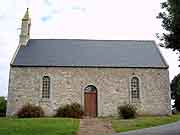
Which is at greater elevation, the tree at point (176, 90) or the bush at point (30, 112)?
the tree at point (176, 90)

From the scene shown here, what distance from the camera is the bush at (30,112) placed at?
92.0 ft

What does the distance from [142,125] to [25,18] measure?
20305 mm

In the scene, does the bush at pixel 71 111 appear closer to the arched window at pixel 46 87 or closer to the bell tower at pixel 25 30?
the arched window at pixel 46 87

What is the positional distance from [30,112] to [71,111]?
380cm

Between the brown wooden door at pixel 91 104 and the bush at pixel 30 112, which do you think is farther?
the brown wooden door at pixel 91 104

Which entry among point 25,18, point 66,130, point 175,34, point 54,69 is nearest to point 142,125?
point 66,130

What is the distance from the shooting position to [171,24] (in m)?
12.0

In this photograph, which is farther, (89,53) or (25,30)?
(25,30)

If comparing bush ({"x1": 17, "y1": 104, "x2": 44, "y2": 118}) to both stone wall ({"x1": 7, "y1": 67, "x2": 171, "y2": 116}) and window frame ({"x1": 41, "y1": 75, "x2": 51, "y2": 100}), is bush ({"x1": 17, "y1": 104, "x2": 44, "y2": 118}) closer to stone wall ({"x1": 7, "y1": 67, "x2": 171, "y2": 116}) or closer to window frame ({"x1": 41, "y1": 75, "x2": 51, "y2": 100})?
stone wall ({"x1": 7, "y1": 67, "x2": 171, "y2": 116})

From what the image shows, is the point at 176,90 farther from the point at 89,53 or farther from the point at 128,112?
the point at 128,112

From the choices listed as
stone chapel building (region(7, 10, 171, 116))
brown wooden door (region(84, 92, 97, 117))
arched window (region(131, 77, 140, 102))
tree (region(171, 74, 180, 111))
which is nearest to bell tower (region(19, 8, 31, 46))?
stone chapel building (region(7, 10, 171, 116))

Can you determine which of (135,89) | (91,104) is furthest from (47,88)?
(135,89)

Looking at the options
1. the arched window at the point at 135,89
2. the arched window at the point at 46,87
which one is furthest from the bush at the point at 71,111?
the arched window at the point at 135,89

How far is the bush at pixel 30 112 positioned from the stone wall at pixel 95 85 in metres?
0.79
